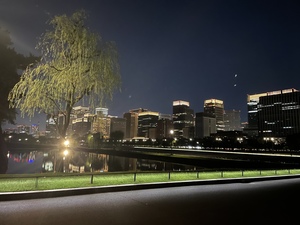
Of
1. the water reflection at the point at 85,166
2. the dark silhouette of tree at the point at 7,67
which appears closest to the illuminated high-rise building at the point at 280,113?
the water reflection at the point at 85,166

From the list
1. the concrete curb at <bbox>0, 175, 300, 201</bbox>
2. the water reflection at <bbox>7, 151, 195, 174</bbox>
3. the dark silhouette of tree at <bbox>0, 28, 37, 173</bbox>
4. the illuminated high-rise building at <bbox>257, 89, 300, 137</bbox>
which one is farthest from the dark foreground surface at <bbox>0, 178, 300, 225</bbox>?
the illuminated high-rise building at <bbox>257, 89, 300, 137</bbox>

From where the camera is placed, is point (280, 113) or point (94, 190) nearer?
point (94, 190)

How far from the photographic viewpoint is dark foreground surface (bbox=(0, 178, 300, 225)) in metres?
8.08

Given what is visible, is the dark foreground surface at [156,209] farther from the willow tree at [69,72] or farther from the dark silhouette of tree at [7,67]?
the dark silhouette of tree at [7,67]

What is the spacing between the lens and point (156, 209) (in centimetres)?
944

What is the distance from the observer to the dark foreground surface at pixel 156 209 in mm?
8078

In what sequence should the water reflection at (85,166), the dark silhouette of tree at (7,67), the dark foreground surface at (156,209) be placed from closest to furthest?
1. the dark foreground surface at (156,209)
2. the dark silhouette of tree at (7,67)
3. the water reflection at (85,166)

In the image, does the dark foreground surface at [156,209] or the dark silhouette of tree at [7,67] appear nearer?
the dark foreground surface at [156,209]

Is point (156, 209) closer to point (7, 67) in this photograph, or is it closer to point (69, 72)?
point (69, 72)

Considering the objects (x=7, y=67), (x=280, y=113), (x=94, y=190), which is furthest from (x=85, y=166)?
(x=280, y=113)

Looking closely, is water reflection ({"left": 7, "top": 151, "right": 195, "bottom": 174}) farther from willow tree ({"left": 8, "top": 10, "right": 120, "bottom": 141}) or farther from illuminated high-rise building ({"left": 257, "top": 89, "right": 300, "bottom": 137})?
illuminated high-rise building ({"left": 257, "top": 89, "right": 300, "bottom": 137})

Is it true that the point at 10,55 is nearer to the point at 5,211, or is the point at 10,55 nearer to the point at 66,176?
the point at 66,176

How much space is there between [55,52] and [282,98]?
19081cm

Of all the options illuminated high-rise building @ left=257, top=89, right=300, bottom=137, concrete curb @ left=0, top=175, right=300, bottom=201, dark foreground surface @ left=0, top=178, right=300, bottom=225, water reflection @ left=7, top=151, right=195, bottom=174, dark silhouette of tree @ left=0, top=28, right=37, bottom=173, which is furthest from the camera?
illuminated high-rise building @ left=257, top=89, right=300, bottom=137
